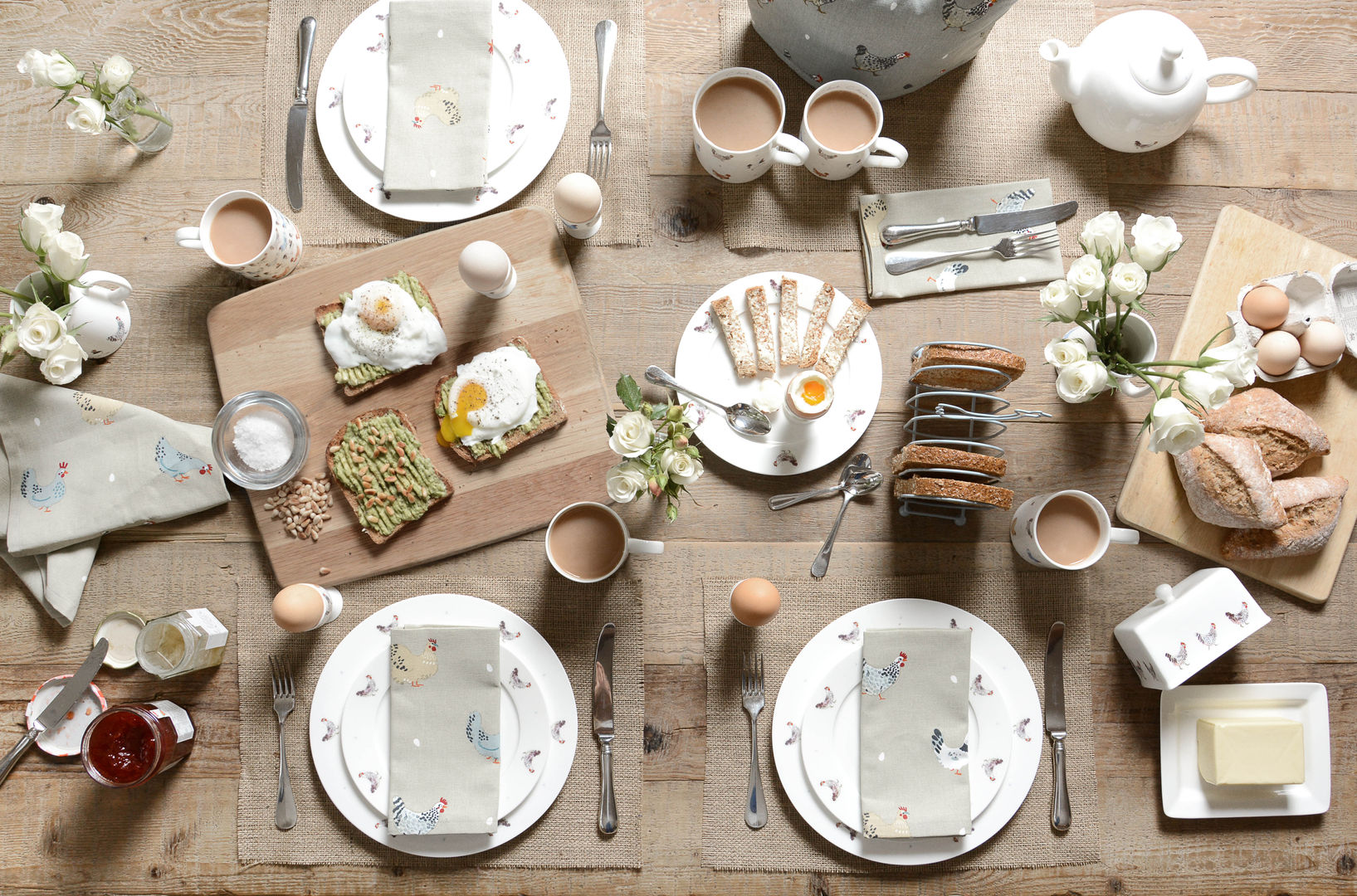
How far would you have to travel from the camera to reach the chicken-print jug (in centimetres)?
151

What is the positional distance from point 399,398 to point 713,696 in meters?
0.85

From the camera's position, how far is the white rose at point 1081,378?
4.07ft

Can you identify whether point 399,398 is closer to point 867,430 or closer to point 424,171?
point 424,171

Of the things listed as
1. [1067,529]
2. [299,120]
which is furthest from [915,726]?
[299,120]

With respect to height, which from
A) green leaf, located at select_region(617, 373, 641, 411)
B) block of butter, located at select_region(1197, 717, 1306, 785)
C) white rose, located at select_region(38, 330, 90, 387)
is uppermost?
green leaf, located at select_region(617, 373, 641, 411)

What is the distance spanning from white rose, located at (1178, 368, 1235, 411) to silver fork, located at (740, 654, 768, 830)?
2.82 feet

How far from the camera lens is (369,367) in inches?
62.2

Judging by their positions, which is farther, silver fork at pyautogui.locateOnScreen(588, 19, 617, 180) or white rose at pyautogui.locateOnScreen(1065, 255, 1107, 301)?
silver fork at pyautogui.locateOnScreen(588, 19, 617, 180)

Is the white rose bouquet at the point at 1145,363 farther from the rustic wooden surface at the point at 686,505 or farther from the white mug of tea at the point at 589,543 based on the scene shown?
the white mug of tea at the point at 589,543

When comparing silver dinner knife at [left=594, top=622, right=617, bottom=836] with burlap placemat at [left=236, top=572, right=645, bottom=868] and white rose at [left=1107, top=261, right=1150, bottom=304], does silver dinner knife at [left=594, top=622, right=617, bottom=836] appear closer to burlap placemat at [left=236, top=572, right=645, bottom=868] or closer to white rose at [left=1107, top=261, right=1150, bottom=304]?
burlap placemat at [left=236, top=572, right=645, bottom=868]

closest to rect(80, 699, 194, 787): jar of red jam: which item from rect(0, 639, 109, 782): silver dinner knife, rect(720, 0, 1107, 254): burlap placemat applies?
rect(0, 639, 109, 782): silver dinner knife

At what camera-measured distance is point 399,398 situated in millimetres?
1598

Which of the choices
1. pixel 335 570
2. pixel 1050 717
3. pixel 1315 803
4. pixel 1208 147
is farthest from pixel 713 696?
pixel 1208 147

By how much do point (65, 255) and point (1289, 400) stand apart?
2337 millimetres
